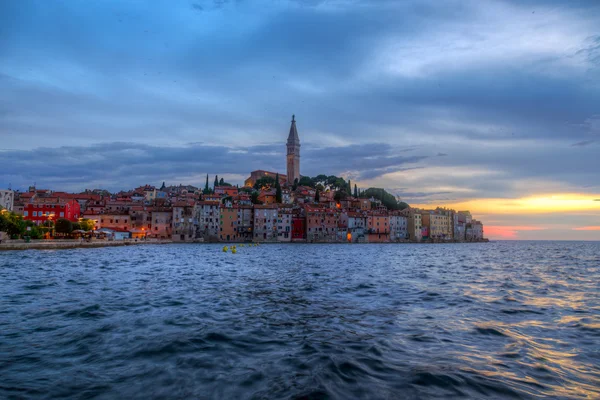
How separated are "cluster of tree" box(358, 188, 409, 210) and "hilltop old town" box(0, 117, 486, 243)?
462cm

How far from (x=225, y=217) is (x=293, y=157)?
7201 centimetres

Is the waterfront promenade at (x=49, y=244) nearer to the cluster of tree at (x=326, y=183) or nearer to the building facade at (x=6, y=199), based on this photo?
the building facade at (x=6, y=199)

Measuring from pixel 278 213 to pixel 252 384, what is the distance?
3320 inches

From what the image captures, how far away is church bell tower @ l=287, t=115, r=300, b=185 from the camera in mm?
154125

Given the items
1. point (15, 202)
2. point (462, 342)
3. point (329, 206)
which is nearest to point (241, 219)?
point (329, 206)

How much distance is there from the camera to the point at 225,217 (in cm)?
8706

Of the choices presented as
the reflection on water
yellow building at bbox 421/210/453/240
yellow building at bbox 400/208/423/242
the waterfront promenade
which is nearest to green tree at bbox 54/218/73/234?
the waterfront promenade

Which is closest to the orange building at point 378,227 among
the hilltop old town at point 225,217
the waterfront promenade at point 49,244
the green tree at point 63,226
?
the hilltop old town at point 225,217

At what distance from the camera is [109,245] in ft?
184

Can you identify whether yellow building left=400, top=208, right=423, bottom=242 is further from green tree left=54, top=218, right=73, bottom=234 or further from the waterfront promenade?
green tree left=54, top=218, right=73, bottom=234

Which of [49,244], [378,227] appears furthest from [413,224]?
[49,244]

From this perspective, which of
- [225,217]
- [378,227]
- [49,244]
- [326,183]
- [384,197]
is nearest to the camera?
[49,244]

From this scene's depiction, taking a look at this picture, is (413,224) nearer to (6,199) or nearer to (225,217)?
(225,217)

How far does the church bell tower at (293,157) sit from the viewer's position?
154125 mm
